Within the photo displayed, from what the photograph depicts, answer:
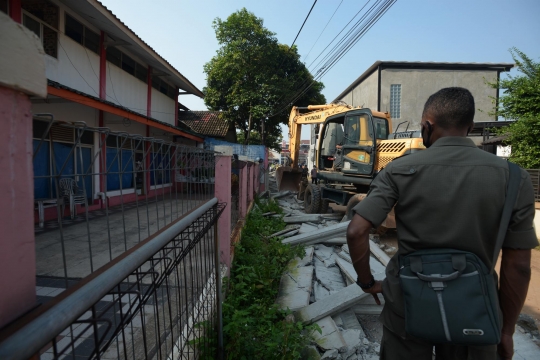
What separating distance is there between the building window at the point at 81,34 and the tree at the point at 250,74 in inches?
477

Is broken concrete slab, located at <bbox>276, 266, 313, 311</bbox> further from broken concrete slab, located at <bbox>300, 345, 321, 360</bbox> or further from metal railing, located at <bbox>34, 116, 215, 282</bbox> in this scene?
metal railing, located at <bbox>34, 116, 215, 282</bbox>

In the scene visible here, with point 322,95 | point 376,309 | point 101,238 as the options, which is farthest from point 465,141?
point 322,95

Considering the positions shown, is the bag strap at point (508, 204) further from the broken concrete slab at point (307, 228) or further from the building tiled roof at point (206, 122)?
the building tiled roof at point (206, 122)

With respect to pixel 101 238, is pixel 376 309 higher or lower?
lower

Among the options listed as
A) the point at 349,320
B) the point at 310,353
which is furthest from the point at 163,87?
the point at 310,353

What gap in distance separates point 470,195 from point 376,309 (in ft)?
9.14

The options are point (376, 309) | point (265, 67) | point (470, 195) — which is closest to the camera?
point (470, 195)

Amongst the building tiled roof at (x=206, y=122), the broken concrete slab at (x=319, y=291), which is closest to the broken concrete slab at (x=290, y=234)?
the broken concrete slab at (x=319, y=291)

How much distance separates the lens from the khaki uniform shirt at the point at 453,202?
62.4 inches

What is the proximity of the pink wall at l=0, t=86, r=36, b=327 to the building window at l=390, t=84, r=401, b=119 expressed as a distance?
22930mm

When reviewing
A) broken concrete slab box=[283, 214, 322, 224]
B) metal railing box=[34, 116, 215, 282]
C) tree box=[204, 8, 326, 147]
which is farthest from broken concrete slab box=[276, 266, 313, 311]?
tree box=[204, 8, 326, 147]

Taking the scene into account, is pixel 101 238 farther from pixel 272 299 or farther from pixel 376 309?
pixel 376 309

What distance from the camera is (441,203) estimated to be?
1606mm

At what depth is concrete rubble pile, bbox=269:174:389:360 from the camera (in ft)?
10.3
